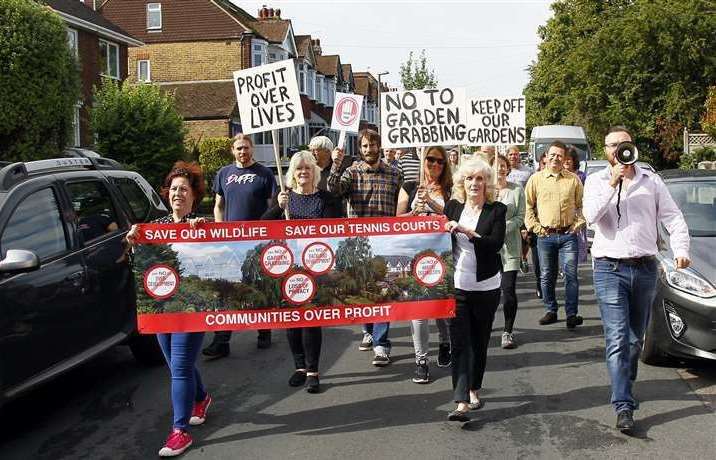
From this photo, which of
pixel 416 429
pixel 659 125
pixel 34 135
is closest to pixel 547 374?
pixel 416 429

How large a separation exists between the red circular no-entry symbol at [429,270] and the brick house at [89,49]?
25.2m

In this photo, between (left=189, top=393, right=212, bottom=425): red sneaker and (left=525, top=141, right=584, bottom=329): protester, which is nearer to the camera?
(left=189, top=393, right=212, bottom=425): red sneaker

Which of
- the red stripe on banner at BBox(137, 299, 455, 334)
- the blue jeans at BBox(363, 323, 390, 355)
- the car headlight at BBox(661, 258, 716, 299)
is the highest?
the car headlight at BBox(661, 258, 716, 299)

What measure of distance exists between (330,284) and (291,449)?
4.01 feet

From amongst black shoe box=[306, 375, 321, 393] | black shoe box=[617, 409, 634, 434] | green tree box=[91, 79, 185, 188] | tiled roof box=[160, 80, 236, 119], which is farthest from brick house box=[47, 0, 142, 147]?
black shoe box=[617, 409, 634, 434]

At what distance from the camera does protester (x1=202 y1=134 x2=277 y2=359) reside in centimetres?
788

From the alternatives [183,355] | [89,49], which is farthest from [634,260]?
[89,49]

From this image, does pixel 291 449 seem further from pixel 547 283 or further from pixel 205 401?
pixel 547 283

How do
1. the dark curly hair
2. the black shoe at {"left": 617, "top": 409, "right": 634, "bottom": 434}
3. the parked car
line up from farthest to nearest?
the parked car, the dark curly hair, the black shoe at {"left": 617, "top": 409, "right": 634, "bottom": 434}

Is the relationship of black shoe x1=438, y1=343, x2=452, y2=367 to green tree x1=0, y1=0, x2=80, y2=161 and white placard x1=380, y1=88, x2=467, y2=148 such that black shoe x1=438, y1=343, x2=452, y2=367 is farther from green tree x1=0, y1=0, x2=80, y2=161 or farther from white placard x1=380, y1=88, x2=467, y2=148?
green tree x1=0, y1=0, x2=80, y2=161

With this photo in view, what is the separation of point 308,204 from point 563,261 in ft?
11.2

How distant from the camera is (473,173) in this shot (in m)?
5.75

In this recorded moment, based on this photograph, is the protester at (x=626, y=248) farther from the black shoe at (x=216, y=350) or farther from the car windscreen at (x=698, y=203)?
the black shoe at (x=216, y=350)

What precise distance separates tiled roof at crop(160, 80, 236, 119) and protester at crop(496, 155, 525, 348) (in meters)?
36.4
